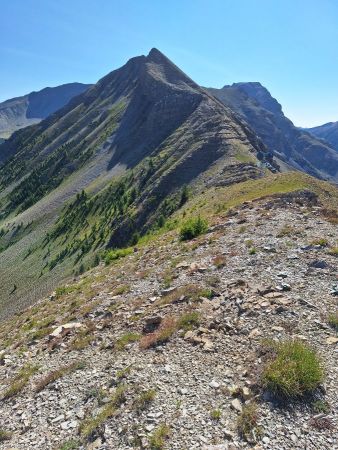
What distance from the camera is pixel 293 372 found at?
526 inches

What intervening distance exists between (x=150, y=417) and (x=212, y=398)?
226 cm

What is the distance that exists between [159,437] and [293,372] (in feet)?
16.8

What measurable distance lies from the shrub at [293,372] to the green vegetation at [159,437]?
378cm

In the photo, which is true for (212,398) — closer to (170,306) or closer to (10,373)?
(170,306)

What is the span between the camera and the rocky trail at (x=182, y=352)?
487 inches

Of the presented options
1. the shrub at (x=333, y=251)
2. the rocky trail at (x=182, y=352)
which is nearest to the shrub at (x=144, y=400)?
the rocky trail at (x=182, y=352)

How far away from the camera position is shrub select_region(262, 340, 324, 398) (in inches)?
508

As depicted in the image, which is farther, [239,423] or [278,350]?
[278,350]

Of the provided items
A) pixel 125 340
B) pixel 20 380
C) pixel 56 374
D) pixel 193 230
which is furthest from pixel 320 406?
pixel 193 230

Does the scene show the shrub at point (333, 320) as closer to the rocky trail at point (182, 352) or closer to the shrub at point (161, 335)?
the rocky trail at point (182, 352)

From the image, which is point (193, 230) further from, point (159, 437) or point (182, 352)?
point (159, 437)

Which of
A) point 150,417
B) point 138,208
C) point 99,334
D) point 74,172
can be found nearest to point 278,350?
point 150,417

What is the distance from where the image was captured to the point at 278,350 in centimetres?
1467

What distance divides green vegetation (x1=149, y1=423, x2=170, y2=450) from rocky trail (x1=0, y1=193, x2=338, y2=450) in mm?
35
